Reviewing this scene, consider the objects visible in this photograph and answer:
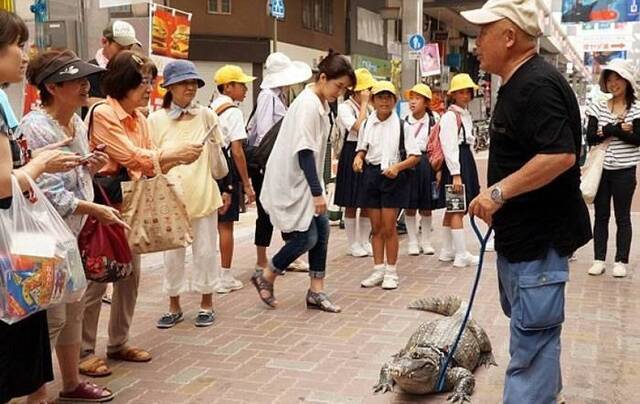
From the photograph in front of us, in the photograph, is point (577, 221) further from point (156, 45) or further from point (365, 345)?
point (156, 45)

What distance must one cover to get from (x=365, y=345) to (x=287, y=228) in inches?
41.8

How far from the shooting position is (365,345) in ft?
15.5

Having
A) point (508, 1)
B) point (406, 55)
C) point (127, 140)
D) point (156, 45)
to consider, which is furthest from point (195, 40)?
A: point (508, 1)

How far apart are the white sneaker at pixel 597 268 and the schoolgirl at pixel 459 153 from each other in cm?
113

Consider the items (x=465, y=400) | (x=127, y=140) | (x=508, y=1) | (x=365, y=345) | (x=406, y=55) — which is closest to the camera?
(x=508, y=1)

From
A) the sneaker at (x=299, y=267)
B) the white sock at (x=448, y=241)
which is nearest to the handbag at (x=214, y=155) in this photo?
the sneaker at (x=299, y=267)

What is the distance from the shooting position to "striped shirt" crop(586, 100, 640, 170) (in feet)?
20.7

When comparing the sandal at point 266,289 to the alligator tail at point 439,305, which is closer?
the alligator tail at point 439,305

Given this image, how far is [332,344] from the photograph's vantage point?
186 inches

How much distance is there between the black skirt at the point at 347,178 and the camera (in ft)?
24.1

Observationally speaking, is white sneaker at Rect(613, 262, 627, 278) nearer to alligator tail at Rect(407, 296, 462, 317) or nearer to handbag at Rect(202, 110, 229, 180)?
alligator tail at Rect(407, 296, 462, 317)

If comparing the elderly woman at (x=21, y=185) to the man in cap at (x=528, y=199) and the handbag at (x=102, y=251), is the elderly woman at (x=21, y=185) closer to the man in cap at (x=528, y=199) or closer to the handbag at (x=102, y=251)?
the handbag at (x=102, y=251)

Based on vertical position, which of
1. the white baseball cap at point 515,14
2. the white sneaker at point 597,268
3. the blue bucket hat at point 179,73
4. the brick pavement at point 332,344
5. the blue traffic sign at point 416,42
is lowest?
the brick pavement at point 332,344

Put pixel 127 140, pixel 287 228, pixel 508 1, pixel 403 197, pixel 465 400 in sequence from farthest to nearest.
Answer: pixel 403 197
pixel 287 228
pixel 127 140
pixel 465 400
pixel 508 1
